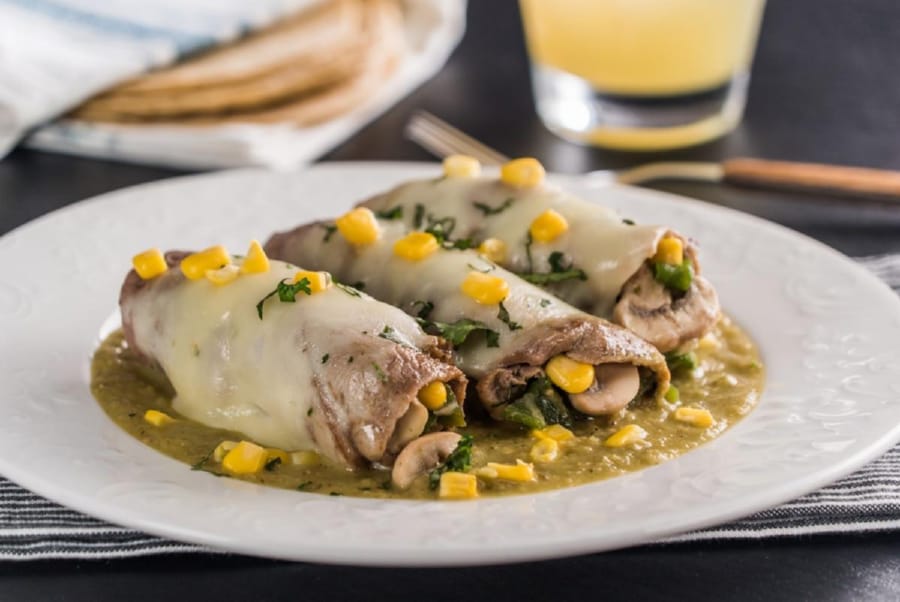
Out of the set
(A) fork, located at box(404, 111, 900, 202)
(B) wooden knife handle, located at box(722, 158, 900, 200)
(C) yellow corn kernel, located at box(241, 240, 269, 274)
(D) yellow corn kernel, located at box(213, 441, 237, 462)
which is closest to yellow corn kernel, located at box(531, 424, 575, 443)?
(D) yellow corn kernel, located at box(213, 441, 237, 462)

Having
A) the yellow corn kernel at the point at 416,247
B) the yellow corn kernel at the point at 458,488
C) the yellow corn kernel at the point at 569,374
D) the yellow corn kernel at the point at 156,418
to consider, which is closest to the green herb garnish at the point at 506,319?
the yellow corn kernel at the point at 569,374

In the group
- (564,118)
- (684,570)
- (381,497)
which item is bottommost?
(564,118)

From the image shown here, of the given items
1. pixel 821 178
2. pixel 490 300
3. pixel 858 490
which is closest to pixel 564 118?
pixel 821 178

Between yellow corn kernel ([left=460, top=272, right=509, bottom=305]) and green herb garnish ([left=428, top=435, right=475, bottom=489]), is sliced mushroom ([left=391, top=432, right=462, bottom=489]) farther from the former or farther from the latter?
yellow corn kernel ([left=460, top=272, right=509, bottom=305])

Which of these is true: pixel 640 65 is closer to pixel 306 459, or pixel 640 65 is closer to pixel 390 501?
pixel 306 459

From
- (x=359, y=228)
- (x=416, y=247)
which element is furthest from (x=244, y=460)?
(x=359, y=228)

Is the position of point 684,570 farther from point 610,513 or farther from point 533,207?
point 533,207

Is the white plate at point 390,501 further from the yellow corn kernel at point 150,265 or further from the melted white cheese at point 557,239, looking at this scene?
the melted white cheese at point 557,239
